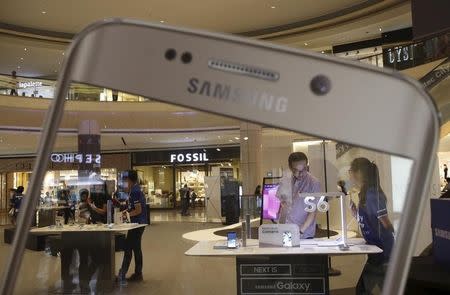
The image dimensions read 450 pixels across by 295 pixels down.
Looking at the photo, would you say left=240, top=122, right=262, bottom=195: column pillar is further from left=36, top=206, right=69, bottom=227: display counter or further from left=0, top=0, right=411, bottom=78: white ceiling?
left=36, top=206, right=69, bottom=227: display counter

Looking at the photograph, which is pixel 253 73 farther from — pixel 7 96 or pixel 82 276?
pixel 7 96

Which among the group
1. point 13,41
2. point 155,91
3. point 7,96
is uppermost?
point 13,41

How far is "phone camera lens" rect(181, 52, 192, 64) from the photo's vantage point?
629 mm

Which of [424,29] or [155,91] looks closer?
[155,91]

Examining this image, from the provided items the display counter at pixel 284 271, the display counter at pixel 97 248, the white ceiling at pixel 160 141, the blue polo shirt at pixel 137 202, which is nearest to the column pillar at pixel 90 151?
the white ceiling at pixel 160 141

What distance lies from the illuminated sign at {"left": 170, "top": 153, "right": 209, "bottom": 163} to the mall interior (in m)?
0.07

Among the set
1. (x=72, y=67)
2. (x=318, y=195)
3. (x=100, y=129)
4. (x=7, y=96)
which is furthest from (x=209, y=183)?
(x=72, y=67)

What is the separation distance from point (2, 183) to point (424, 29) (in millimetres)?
23336

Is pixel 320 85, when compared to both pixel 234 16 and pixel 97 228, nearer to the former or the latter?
pixel 97 228

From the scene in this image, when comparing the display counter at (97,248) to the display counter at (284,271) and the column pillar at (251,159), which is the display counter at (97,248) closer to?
the display counter at (284,271)

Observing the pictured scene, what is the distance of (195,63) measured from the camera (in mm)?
629

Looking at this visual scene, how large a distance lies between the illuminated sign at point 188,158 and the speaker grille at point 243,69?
21.8 meters

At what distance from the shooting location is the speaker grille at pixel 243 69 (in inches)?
23.8

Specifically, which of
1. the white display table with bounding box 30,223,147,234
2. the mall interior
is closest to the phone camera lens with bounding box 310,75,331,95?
the mall interior
